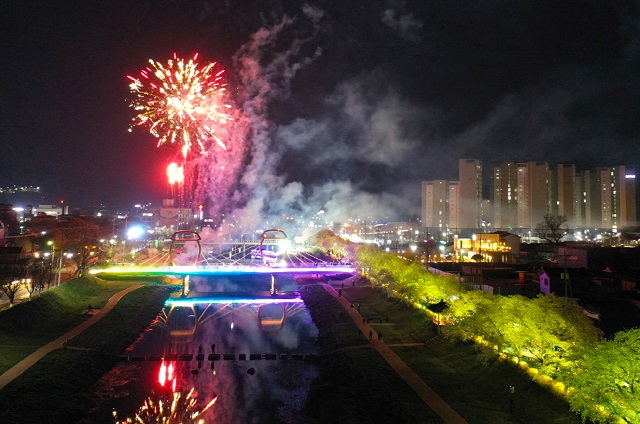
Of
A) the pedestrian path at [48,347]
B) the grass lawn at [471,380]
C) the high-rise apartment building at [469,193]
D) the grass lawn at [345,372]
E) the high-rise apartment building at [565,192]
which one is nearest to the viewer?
the grass lawn at [471,380]

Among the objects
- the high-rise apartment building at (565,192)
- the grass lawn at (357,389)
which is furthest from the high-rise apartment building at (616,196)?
the grass lawn at (357,389)

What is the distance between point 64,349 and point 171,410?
9078mm

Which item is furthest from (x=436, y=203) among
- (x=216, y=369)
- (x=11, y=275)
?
(x=11, y=275)

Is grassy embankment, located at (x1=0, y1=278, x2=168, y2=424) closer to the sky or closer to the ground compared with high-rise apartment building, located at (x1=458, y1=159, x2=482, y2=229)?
closer to the ground

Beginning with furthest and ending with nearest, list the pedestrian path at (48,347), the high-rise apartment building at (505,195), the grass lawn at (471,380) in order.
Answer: the high-rise apartment building at (505,195)
the pedestrian path at (48,347)
the grass lawn at (471,380)

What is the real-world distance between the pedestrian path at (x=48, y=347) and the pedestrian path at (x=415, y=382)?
17634mm

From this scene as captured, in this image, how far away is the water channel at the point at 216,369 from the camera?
20188mm

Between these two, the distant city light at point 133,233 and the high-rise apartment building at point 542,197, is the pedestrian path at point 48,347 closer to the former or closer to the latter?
the distant city light at point 133,233

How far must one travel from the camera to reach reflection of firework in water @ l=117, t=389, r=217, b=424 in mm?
19031

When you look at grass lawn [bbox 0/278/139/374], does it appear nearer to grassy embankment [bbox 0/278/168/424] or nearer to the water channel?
grassy embankment [bbox 0/278/168/424]

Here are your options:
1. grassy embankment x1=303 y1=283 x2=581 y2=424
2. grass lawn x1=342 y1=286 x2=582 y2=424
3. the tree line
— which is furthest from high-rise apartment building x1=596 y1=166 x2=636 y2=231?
grassy embankment x1=303 y1=283 x2=581 y2=424

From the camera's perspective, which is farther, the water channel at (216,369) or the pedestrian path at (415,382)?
the water channel at (216,369)

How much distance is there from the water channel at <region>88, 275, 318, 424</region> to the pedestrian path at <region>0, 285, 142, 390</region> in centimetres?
Answer: 348

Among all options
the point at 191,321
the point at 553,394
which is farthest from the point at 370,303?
the point at 553,394
